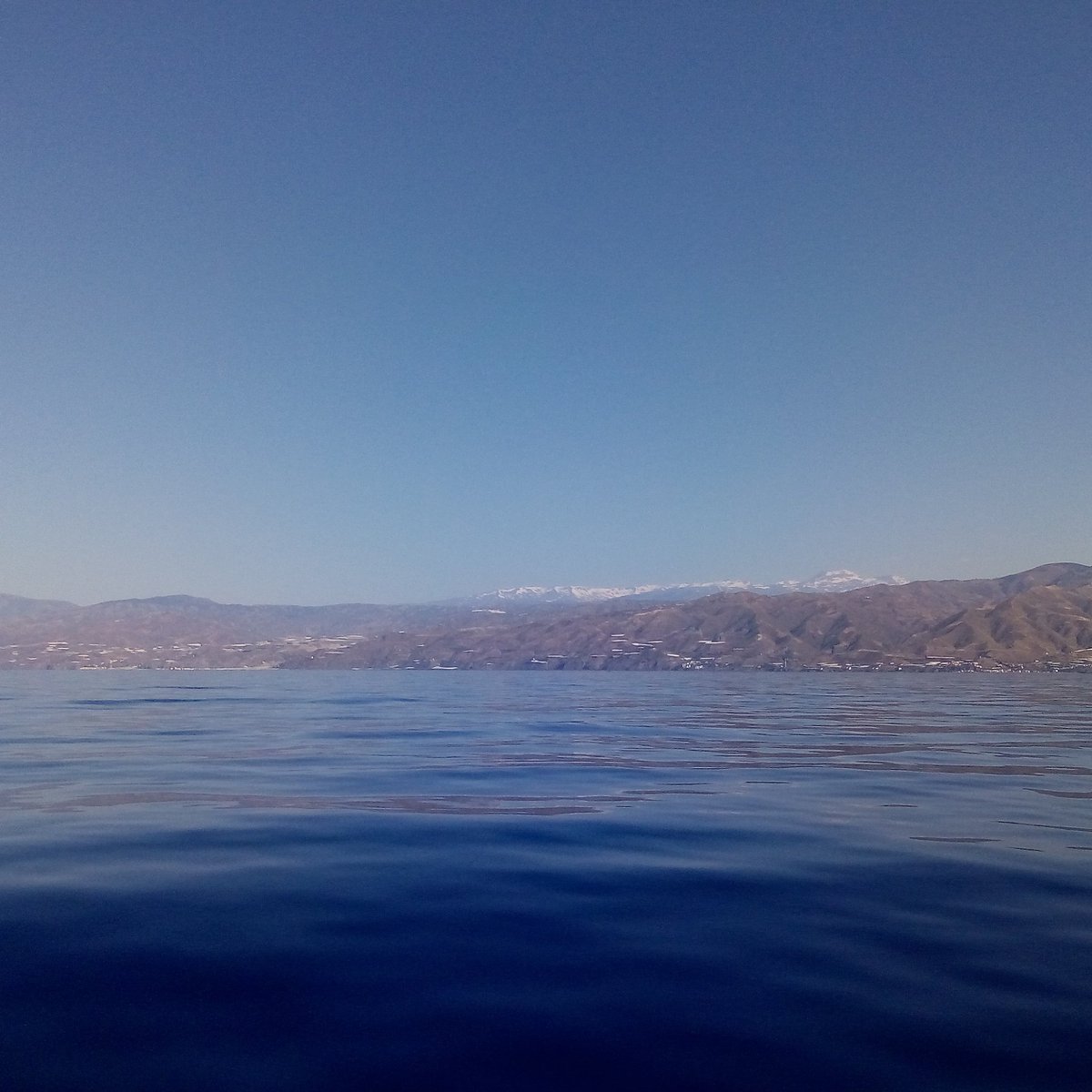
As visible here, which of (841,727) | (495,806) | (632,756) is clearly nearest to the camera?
(495,806)

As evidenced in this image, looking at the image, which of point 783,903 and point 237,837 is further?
point 237,837

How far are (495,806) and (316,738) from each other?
16.8 metres

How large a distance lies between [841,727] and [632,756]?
15.5 m

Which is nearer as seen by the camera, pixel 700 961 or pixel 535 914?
pixel 700 961

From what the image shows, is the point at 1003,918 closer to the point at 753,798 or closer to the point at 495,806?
the point at 753,798

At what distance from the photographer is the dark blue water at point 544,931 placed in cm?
618

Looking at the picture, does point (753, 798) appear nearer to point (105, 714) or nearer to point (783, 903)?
point (783, 903)

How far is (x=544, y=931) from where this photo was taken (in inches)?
354

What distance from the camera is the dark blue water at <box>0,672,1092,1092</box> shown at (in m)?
6.18

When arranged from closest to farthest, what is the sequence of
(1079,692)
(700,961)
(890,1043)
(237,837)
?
(890,1043)
(700,961)
(237,837)
(1079,692)

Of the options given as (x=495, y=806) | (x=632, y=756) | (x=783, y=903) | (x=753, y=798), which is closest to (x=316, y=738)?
(x=632, y=756)

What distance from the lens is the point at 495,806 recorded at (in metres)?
16.7

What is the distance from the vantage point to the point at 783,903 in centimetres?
998

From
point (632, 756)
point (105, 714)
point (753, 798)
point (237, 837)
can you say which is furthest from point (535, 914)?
point (105, 714)
